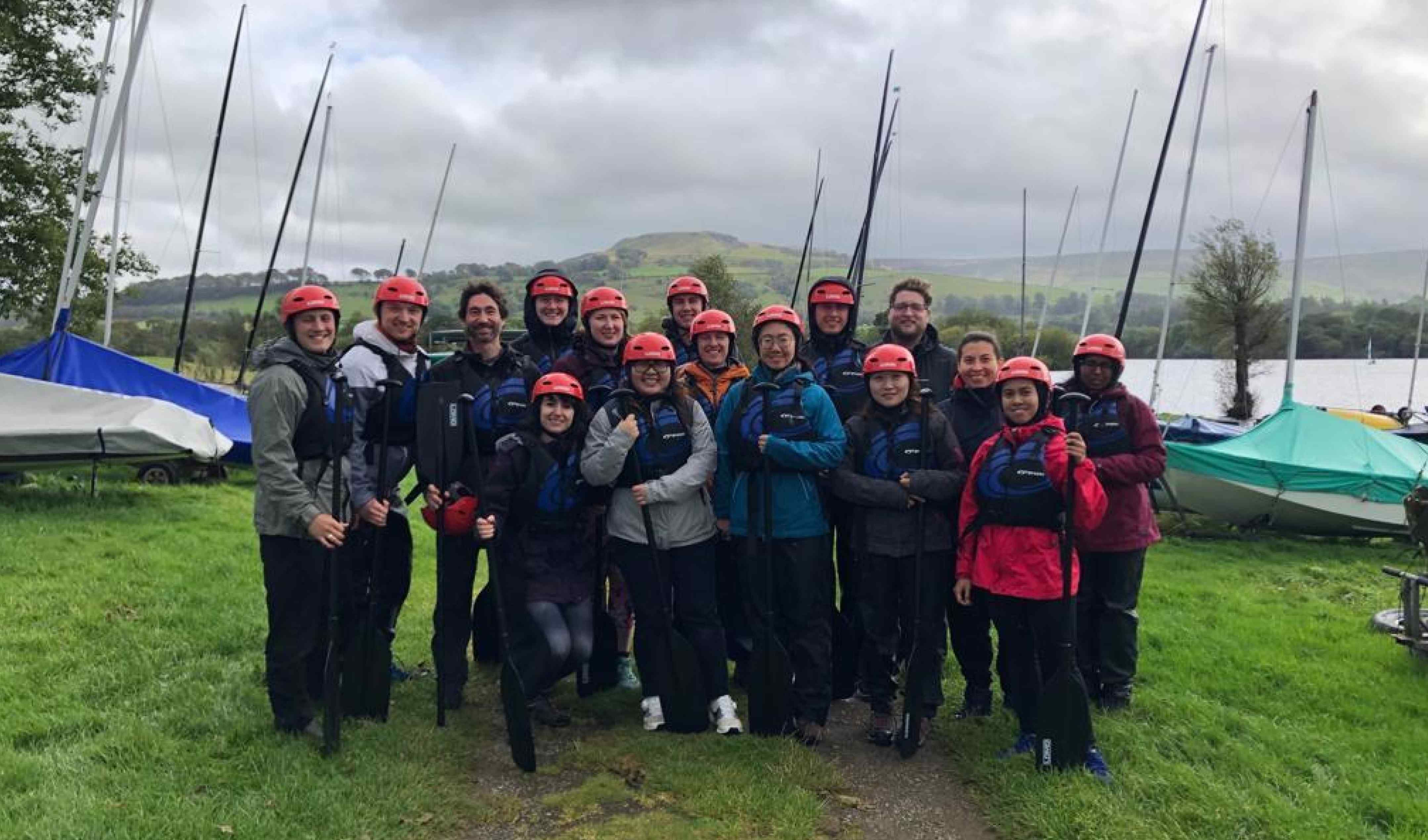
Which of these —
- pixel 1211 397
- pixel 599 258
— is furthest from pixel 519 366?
pixel 599 258

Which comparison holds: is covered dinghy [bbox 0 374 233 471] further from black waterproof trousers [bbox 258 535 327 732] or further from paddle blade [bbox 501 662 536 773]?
paddle blade [bbox 501 662 536 773]

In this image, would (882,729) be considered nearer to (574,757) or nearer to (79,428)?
(574,757)

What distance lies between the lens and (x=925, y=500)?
17.6 ft

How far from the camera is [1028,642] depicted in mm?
5363

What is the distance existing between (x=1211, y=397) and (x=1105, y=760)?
42.2 meters

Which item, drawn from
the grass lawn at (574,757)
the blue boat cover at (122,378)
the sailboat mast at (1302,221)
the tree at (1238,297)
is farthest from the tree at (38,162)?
the tree at (1238,297)

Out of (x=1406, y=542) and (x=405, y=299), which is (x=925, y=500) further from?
(x=1406, y=542)

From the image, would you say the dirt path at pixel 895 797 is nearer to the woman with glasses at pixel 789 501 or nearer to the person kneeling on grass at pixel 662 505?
the woman with glasses at pixel 789 501

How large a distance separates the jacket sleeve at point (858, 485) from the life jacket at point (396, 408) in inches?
103

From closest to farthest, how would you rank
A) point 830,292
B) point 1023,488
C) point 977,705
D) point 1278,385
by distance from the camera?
point 1023,488 → point 977,705 → point 830,292 → point 1278,385

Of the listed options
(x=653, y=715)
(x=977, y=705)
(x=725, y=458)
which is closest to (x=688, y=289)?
(x=725, y=458)

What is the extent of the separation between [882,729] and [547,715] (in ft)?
7.07

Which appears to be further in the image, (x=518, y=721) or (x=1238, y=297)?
(x=1238, y=297)

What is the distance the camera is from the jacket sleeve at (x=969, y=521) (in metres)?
5.32
